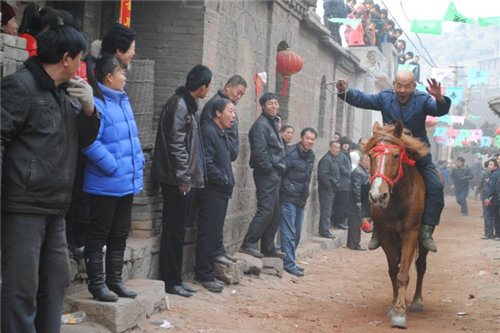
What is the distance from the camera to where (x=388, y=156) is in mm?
7281

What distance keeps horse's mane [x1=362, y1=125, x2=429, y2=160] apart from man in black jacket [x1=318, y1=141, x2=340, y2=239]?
7.40 meters

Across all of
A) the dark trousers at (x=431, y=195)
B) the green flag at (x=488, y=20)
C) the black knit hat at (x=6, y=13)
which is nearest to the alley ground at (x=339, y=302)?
the dark trousers at (x=431, y=195)

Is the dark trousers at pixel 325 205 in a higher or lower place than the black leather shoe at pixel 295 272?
higher

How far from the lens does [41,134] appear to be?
3990mm

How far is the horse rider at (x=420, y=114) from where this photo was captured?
7820 millimetres

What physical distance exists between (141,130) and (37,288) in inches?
159

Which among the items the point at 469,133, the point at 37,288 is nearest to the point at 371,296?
the point at 37,288

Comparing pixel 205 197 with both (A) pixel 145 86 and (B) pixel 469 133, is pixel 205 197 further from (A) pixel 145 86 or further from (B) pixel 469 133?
(B) pixel 469 133

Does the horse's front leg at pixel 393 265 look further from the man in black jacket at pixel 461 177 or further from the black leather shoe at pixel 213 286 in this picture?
the man in black jacket at pixel 461 177

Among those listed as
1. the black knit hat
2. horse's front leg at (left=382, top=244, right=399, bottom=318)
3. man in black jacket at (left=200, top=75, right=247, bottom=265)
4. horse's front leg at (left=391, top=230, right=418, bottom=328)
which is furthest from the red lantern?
the black knit hat

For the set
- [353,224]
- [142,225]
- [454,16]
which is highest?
[454,16]

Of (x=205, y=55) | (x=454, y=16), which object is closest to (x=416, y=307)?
(x=205, y=55)

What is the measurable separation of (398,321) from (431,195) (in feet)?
4.66

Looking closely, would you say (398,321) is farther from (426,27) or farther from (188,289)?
(426,27)
